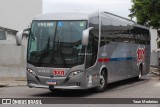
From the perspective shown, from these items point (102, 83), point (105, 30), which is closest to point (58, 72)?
point (102, 83)

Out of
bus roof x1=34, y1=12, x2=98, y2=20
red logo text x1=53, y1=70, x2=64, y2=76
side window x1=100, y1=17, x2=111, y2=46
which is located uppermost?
bus roof x1=34, y1=12, x2=98, y2=20

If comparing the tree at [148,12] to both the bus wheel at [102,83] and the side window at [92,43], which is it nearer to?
the bus wheel at [102,83]

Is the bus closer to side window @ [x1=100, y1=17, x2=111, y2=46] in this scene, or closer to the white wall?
side window @ [x1=100, y1=17, x2=111, y2=46]

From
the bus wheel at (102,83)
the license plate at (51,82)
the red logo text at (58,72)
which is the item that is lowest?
the bus wheel at (102,83)

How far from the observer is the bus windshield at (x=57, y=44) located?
16.6m

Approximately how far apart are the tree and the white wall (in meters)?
10.8

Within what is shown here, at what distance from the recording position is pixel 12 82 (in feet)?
78.0

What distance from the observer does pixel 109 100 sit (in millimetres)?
15906

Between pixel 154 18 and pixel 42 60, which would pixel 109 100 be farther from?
pixel 154 18

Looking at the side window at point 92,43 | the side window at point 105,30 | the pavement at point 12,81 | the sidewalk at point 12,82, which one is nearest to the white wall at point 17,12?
the pavement at point 12,81

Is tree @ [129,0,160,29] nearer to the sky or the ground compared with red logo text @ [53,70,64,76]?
nearer to the sky

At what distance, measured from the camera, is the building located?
26391 millimetres

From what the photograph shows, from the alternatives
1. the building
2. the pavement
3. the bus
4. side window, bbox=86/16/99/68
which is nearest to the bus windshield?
the bus

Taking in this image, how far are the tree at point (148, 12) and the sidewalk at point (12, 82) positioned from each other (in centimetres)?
1318
